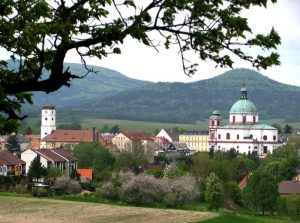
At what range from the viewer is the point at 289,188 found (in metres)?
82.8

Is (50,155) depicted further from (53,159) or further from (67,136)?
(67,136)

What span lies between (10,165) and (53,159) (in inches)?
352

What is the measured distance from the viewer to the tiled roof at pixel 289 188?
80469 mm

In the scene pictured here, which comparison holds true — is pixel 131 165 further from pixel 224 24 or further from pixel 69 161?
pixel 224 24

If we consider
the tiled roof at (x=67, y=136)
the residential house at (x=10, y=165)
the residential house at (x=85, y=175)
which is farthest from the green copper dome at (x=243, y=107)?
the residential house at (x=85, y=175)

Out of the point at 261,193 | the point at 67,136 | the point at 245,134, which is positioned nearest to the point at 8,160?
the point at 261,193

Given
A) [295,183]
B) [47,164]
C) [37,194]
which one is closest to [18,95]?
[37,194]

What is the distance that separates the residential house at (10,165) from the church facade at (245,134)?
8118cm

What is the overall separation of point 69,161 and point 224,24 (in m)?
88.9

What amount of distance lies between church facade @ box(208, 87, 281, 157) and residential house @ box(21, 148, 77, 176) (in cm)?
7048

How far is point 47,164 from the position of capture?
9256 cm

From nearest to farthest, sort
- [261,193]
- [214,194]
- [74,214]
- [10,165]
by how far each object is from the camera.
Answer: [74,214], [261,193], [214,194], [10,165]

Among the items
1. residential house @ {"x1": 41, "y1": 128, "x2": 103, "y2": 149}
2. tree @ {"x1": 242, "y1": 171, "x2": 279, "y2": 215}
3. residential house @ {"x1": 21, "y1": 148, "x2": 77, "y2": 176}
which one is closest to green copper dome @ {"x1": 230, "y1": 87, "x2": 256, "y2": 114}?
residential house @ {"x1": 41, "y1": 128, "x2": 103, "y2": 149}

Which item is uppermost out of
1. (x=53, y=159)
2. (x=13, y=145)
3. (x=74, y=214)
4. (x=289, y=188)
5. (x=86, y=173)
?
(x=13, y=145)
